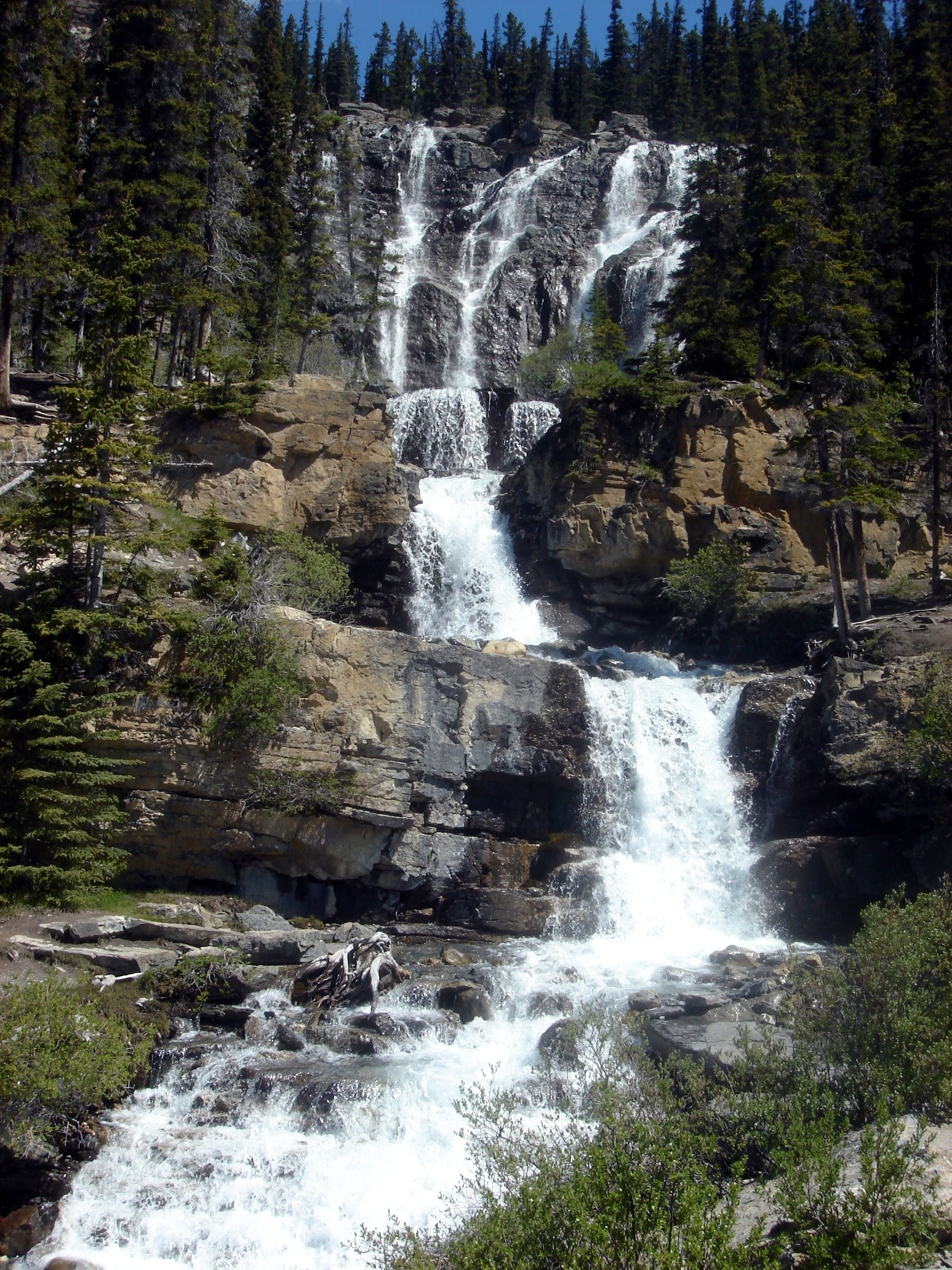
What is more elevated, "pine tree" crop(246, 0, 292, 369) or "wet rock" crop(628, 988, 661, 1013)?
"pine tree" crop(246, 0, 292, 369)

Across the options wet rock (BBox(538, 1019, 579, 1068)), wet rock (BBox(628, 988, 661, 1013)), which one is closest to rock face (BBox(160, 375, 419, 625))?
wet rock (BBox(628, 988, 661, 1013))

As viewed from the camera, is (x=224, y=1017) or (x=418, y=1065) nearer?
(x=418, y=1065)

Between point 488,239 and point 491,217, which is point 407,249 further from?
point 491,217

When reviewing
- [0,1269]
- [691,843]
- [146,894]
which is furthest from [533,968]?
[0,1269]

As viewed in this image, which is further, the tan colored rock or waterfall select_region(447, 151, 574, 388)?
waterfall select_region(447, 151, 574, 388)

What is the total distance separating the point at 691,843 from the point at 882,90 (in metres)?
40.2

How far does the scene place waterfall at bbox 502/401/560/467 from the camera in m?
36.8

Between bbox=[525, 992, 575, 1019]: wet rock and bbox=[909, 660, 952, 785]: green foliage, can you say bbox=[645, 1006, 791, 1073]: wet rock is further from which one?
bbox=[909, 660, 952, 785]: green foliage

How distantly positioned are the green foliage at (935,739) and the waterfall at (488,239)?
33.3 m

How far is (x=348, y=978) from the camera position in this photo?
14.6 m

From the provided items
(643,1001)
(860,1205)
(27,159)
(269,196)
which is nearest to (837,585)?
(643,1001)

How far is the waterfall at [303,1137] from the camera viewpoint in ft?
31.3

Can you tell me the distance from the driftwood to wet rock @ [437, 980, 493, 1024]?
966mm

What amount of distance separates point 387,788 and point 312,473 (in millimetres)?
11546
